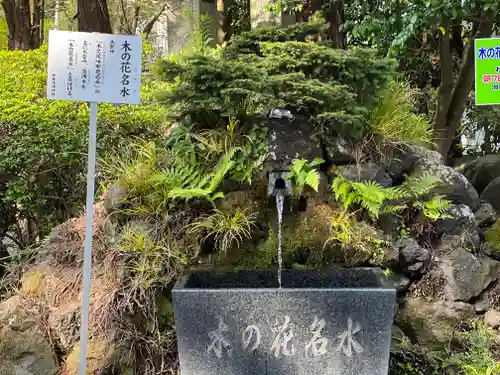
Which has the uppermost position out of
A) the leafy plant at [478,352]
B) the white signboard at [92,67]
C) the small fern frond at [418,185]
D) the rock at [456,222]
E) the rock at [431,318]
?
the white signboard at [92,67]

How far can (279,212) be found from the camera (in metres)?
3.40

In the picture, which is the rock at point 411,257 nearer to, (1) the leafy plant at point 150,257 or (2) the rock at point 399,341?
(2) the rock at point 399,341

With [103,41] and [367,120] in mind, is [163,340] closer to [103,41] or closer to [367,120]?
[103,41]

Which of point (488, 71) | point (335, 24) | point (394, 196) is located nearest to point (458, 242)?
point (394, 196)

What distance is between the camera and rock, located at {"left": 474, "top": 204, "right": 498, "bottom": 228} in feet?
14.5

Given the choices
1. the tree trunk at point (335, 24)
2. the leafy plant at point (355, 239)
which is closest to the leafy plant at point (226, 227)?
the leafy plant at point (355, 239)

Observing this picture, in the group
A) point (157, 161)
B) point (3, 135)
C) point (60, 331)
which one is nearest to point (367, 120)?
point (157, 161)

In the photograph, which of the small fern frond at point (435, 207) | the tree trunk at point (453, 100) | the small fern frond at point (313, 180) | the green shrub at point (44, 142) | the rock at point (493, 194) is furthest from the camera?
the tree trunk at point (453, 100)

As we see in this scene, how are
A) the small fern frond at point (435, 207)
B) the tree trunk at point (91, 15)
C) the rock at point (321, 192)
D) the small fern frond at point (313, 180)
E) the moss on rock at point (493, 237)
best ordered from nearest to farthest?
the small fern frond at point (313, 180) < the rock at point (321, 192) < the small fern frond at point (435, 207) < the moss on rock at point (493, 237) < the tree trunk at point (91, 15)

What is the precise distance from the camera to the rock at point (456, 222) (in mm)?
4090

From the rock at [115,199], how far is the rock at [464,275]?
113 inches

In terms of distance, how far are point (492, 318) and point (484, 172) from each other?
10.4 feet

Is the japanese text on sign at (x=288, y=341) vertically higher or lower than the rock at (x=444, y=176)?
lower

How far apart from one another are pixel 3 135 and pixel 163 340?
8.77ft
